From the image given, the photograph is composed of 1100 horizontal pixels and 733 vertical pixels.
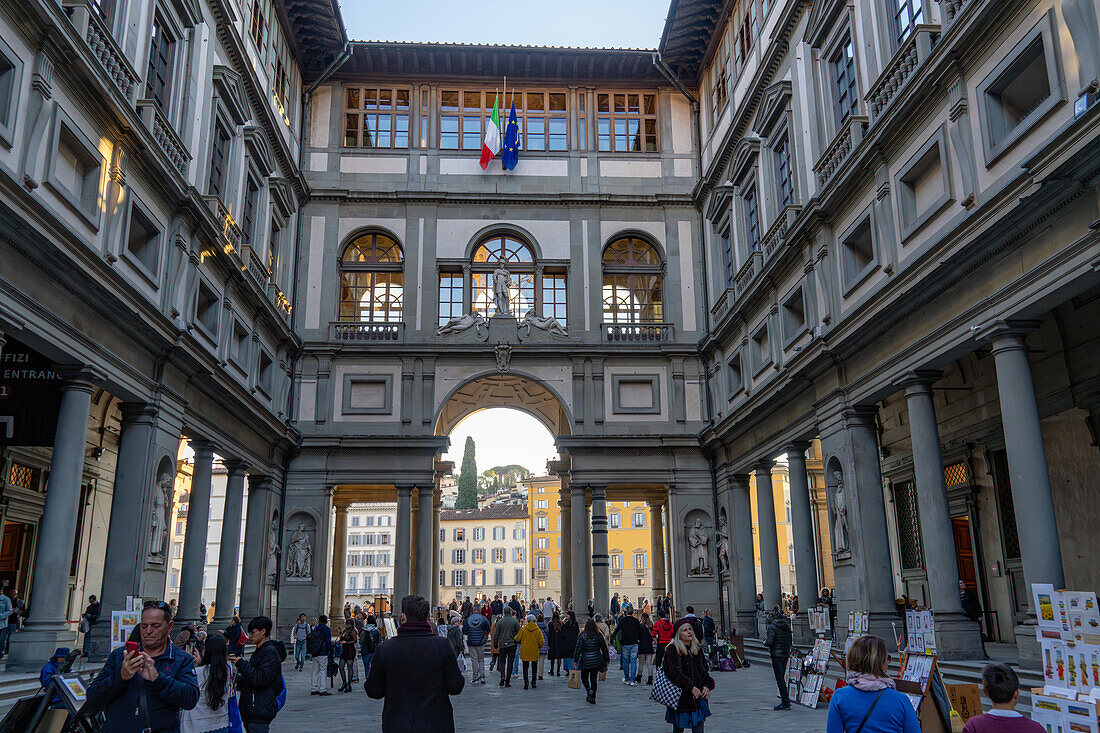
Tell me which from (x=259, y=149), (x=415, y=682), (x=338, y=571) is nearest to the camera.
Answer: (x=415, y=682)

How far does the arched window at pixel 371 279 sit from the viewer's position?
30.7 metres

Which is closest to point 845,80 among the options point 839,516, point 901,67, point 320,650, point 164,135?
point 901,67

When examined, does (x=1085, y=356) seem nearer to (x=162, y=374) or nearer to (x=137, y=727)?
(x=137, y=727)

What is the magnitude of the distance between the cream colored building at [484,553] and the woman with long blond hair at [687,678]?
7895cm

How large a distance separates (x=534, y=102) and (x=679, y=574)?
1816 centimetres

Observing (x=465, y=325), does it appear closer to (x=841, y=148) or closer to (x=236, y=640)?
(x=841, y=148)

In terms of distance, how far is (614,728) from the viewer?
1252cm

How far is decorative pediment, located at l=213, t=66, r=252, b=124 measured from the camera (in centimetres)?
2147

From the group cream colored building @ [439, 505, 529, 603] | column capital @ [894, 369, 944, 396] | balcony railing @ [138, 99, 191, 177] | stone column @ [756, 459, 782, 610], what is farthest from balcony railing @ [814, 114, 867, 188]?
cream colored building @ [439, 505, 529, 603]

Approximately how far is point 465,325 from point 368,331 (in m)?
3.36

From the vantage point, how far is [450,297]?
31.1 metres

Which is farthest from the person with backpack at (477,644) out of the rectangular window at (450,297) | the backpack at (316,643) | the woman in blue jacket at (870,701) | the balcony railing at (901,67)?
the woman in blue jacket at (870,701)

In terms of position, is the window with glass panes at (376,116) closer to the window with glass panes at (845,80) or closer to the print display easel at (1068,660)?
the window with glass panes at (845,80)

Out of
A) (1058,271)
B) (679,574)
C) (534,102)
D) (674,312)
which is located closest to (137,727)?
(1058,271)
